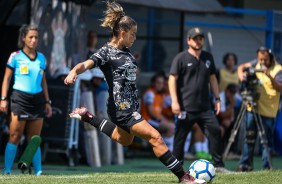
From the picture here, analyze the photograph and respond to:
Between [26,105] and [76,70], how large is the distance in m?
3.14

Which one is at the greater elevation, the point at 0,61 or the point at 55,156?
the point at 0,61

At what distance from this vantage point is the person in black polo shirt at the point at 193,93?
13273mm

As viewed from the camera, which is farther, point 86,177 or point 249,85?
point 249,85

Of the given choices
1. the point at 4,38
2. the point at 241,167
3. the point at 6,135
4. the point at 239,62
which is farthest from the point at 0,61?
the point at 239,62

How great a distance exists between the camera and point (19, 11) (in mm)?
16484

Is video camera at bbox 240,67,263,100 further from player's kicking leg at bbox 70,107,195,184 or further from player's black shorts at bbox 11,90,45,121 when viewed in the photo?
player's kicking leg at bbox 70,107,195,184

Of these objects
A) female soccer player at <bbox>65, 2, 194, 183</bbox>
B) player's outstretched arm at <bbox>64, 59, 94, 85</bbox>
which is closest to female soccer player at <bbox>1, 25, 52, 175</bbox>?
female soccer player at <bbox>65, 2, 194, 183</bbox>

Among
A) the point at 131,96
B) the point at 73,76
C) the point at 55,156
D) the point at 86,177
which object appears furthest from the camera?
the point at 55,156

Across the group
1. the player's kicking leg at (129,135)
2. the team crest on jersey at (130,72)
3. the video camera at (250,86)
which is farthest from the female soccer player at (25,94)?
the video camera at (250,86)

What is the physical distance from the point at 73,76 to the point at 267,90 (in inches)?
225

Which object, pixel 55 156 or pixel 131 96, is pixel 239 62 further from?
pixel 131 96

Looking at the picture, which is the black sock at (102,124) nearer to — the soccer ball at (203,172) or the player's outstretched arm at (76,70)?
the player's outstretched arm at (76,70)

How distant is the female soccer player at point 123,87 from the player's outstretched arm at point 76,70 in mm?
97

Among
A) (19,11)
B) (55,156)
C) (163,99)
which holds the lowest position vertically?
(55,156)
